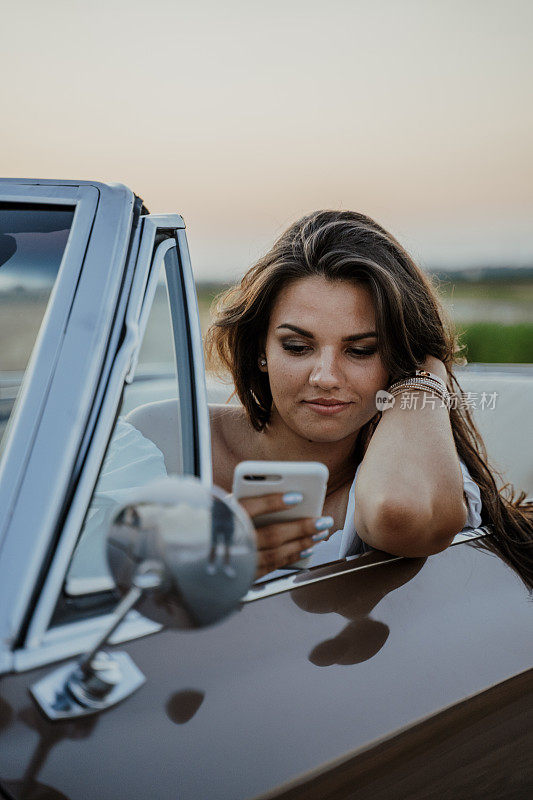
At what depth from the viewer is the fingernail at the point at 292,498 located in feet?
2.88

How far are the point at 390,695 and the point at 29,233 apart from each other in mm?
904

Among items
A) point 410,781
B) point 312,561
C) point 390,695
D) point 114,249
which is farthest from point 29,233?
point 410,781

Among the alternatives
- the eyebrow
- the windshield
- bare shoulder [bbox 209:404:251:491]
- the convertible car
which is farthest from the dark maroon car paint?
bare shoulder [bbox 209:404:251:491]

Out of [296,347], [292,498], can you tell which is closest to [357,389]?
[296,347]

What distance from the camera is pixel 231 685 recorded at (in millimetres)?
1021

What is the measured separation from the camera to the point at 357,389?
183 centimetres

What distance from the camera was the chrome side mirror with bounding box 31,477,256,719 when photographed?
704mm

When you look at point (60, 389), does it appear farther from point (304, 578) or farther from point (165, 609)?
point (304, 578)

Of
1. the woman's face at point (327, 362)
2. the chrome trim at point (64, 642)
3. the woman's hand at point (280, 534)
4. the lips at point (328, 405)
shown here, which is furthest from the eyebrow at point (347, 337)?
the chrome trim at point (64, 642)

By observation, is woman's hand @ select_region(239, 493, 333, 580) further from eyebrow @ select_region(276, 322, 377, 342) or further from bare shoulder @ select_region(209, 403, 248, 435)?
bare shoulder @ select_region(209, 403, 248, 435)

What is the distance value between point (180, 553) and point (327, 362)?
3.79 ft

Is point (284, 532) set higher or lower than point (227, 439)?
higher

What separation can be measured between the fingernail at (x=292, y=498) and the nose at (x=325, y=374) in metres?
0.91

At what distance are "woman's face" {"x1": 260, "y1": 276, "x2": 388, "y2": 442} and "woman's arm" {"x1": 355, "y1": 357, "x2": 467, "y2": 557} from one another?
160 millimetres
